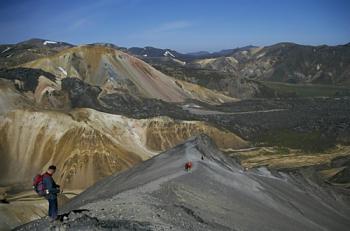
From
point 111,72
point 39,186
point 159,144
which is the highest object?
point 39,186

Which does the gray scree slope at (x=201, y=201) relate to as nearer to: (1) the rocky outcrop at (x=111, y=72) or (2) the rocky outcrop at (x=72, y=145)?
(2) the rocky outcrop at (x=72, y=145)

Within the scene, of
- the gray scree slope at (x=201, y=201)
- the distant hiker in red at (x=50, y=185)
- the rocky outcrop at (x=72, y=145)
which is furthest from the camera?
the rocky outcrop at (x=72, y=145)

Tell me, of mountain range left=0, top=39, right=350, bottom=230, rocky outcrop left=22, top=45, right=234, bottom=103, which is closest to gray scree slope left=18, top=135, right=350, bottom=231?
mountain range left=0, top=39, right=350, bottom=230

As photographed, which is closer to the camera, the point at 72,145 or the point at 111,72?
the point at 72,145

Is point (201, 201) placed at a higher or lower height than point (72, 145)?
higher

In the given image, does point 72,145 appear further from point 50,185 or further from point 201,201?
point 50,185

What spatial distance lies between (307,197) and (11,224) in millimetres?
21096

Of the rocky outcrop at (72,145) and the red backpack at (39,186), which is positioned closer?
the red backpack at (39,186)

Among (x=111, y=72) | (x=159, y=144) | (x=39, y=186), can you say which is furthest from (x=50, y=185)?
(x=111, y=72)

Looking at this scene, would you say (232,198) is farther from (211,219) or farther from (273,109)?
(273,109)

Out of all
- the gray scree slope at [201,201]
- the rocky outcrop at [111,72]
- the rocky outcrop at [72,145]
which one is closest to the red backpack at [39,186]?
the gray scree slope at [201,201]

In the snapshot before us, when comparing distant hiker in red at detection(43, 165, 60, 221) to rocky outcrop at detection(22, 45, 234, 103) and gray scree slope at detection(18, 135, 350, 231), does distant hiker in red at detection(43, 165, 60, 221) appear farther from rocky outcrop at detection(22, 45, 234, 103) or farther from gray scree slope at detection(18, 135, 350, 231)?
rocky outcrop at detection(22, 45, 234, 103)

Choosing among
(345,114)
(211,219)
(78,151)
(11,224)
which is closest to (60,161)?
(78,151)

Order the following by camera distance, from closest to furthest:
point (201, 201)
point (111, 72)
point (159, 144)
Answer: point (201, 201) < point (159, 144) < point (111, 72)
